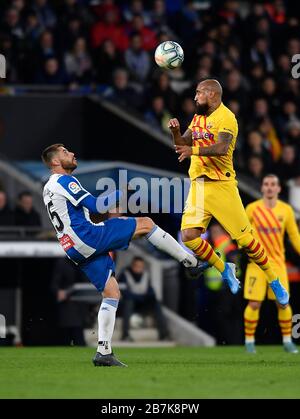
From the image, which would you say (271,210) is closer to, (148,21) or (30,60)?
(30,60)

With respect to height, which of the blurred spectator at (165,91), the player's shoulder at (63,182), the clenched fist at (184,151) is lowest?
the player's shoulder at (63,182)

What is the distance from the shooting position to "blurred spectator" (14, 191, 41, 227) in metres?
18.2

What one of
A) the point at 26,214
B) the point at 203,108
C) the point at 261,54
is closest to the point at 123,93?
the point at 261,54

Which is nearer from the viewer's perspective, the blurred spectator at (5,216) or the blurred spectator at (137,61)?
the blurred spectator at (5,216)

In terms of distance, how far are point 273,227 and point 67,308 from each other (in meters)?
3.52

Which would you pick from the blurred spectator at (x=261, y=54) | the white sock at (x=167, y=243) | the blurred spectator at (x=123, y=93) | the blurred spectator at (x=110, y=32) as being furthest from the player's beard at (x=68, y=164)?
the blurred spectator at (x=261, y=54)

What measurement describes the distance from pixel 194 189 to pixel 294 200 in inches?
291

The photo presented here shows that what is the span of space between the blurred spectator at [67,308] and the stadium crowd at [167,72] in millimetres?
3669

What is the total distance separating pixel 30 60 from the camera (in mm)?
20828

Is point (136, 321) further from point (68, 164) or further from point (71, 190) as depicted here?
point (71, 190)

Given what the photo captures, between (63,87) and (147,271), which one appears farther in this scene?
(63,87)

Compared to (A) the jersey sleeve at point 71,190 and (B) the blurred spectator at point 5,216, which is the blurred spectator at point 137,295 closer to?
(B) the blurred spectator at point 5,216

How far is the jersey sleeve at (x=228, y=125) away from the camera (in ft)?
42.6
